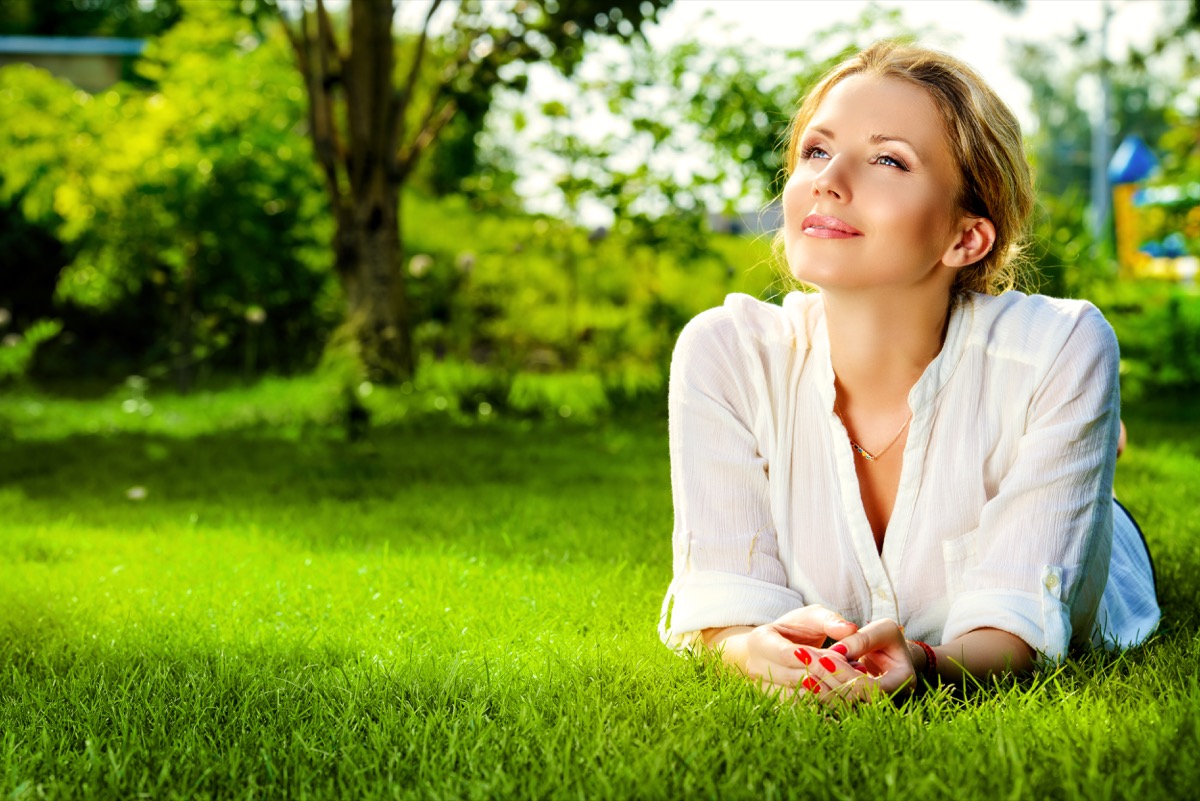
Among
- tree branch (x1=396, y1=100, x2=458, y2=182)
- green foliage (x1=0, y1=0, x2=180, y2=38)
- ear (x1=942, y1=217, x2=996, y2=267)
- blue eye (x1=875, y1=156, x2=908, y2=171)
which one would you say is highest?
green foliage (x1=0, y1=0, x2=180, y2=38)

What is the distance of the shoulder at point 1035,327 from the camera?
2.36 meters

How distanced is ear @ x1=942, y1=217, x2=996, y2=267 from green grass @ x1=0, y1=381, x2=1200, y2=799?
2.68 ft

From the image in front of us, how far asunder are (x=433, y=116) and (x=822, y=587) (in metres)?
6.76

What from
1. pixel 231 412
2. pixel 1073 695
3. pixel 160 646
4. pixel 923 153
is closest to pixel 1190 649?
pixel 1073 695

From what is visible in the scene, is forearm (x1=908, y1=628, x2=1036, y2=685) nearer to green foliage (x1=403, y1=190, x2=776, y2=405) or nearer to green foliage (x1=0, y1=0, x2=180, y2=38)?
green foliage (x1=403, y1=190, x2=776, y2=405)

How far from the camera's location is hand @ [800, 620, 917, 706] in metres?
2.06

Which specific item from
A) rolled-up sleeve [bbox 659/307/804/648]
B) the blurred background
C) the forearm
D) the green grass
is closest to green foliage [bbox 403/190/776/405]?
the blurred background

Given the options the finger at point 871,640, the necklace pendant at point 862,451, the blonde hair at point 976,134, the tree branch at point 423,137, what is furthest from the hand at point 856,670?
the tree branch at point 423,137

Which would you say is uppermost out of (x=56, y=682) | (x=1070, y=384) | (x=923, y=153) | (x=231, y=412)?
(x=923, y=153)

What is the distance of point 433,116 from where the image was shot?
8586mm

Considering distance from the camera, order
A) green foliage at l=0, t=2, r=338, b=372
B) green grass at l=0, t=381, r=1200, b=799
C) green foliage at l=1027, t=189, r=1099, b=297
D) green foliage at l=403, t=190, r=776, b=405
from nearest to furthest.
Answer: green grass at l=0, t=381, r=1200, b=799 → green foliage at l=1027, t=189, r=1099, b=297 → green foliage at l=403, t=190, r=776, b=405 → green foliage at l=0, t=2, r=338, b=372

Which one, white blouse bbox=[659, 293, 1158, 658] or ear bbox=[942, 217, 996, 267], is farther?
ear bbox=[942, 217, 996, 267]

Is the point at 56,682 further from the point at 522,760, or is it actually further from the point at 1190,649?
the point at 1190,649

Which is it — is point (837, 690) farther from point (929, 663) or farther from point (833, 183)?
point (833, 183)
